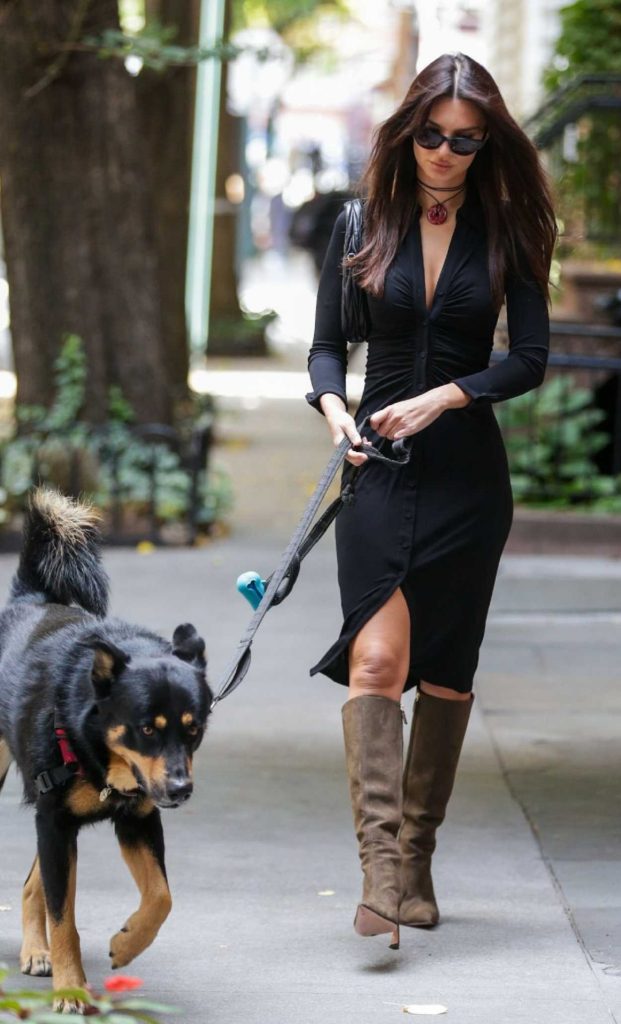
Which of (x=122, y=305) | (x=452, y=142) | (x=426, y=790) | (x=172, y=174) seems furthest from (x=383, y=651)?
(x=172, y=174)

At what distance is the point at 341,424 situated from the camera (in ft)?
13.1

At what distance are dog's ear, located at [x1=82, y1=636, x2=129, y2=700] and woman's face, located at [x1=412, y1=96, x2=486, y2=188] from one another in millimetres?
1390

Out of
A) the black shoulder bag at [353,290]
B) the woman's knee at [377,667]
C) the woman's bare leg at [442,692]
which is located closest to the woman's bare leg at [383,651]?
the woman's knee at [377,667]

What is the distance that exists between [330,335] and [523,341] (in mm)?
489

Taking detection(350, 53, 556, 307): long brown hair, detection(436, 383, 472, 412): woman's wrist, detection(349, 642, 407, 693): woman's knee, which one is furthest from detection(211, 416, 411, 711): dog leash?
detection(350, 53, 556, 307): long brown hair

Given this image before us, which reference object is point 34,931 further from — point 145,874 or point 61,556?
point 61,556

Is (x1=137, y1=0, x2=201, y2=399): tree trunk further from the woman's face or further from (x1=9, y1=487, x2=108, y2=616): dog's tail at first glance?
the woman's face

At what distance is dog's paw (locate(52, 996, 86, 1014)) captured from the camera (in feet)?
11.6

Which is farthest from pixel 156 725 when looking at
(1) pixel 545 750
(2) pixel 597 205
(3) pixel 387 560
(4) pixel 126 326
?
(2) pixel 597 205

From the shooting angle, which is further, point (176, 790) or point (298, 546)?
point (298, 546)

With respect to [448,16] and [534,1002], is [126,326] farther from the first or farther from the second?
[448,16]

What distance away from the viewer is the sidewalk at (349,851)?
390cm

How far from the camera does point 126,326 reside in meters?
10.1

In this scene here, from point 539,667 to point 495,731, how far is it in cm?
96
